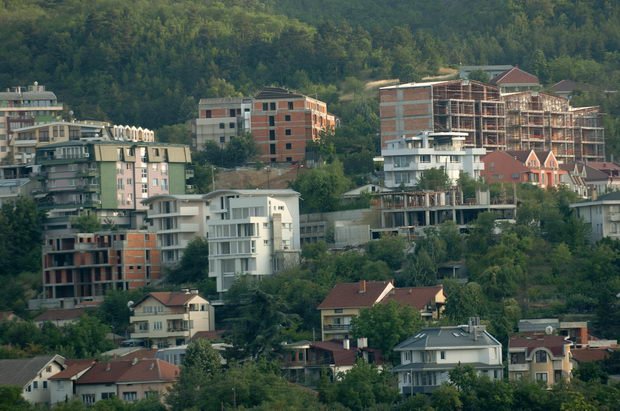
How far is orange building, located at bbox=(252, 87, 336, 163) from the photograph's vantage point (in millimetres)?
119438

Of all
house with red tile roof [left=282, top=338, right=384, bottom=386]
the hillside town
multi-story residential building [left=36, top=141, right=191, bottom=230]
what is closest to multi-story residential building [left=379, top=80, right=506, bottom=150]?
the hillside town

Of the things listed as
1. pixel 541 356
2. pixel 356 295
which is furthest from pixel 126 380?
pixel 541 356

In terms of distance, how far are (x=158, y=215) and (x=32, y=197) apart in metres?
10.4

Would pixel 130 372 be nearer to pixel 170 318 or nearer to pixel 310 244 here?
pixel 170 318

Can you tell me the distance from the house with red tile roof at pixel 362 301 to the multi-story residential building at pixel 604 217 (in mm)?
10943

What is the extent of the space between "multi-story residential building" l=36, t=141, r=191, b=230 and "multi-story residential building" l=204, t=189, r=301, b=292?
11.4m

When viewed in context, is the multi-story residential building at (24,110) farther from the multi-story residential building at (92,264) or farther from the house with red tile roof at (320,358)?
the house with red tile roof at (320,358)

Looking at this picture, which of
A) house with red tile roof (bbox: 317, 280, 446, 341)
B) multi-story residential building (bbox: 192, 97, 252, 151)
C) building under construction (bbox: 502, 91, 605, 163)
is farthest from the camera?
multi-story residential building (bbox: 192, 97, 252, 151)

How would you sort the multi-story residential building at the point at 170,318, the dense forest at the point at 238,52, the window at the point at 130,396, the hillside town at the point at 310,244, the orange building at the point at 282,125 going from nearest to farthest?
the window at the point at 130,396 < the hillside town at the point at 310,244 < the multi-story residential building at the point at 170,318 < the orange building at the point at 282,125 < the dense forest at the point at 238,52

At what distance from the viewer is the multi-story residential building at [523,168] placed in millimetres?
109188

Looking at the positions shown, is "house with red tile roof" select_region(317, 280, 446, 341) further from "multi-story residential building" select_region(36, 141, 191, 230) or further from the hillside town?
"multi-story residential building" select_region(36, 141, 191, 230)

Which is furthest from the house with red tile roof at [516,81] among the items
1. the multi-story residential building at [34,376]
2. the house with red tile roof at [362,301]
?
the multi-story residential building at [34,376]

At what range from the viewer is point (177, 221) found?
107 meters

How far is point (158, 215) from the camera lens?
10706 cm
